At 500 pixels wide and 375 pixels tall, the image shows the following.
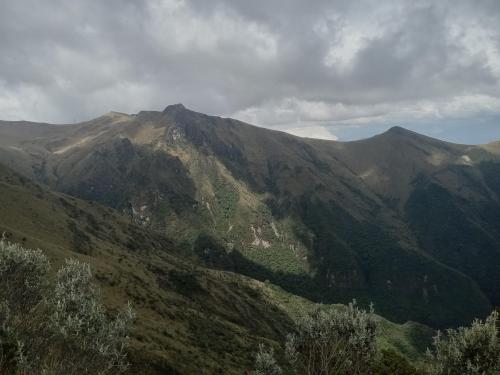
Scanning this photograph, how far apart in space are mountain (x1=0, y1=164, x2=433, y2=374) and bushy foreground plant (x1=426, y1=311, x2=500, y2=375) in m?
45.8

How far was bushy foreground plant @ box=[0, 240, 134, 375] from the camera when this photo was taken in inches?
1151

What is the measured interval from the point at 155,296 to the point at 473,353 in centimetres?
9629

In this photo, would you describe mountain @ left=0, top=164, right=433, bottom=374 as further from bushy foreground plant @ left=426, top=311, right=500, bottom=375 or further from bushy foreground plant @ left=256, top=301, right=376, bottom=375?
bushy foreground plant @ left=426, top=311, right=500, bottom=375

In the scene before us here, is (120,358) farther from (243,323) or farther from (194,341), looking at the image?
(243,323)

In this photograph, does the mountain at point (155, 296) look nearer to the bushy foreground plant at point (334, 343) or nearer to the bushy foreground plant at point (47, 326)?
the bushy foreground plant at point (47, 326)

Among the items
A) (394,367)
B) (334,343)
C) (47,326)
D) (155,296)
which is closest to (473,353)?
(334,343)

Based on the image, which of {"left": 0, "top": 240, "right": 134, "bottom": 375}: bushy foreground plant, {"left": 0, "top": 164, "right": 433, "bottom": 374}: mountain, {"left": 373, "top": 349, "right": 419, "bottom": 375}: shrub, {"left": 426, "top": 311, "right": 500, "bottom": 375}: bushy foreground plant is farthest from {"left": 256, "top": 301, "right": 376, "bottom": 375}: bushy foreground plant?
{"left": 0, "top": 164, "right": 433, "bottom": 374}: mountain

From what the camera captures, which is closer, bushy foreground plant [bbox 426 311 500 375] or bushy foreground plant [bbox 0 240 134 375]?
bushy foreground plant [bbox 0 240 134 375]

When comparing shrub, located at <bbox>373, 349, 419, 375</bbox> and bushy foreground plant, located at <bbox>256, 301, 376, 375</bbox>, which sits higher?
bushy foreground plant, located at <bbox>256, 301, 376, 375</bbox>

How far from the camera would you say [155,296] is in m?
121

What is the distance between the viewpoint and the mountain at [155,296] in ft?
293

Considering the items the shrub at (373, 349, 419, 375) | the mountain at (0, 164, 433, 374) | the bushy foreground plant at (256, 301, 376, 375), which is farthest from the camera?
the mountain at (0, 164, 433, 374)

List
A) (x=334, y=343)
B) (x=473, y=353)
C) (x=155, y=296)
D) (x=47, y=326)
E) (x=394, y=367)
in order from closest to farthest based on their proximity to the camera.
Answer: (x=47, y=326)
(x=334, y=343)
(x=473, y=353)
(x=394, y=367)
(x=155, y=296)

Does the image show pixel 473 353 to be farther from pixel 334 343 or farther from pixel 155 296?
pixel 155 296
